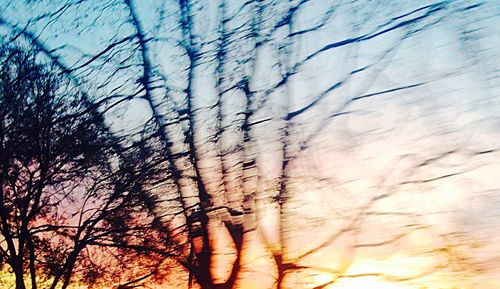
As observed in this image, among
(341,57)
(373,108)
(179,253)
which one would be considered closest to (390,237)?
(373,108)

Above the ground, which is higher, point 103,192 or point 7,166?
point 7,166

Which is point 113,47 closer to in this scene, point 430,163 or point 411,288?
point 430,163

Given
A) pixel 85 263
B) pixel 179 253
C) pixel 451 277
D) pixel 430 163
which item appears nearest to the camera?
pixel 451 277

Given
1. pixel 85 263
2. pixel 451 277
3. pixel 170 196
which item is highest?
pixel 170 196

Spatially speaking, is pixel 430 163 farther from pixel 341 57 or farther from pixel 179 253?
pixel 179 253

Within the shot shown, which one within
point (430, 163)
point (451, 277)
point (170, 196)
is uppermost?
point (170, 196)

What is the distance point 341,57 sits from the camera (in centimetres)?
285

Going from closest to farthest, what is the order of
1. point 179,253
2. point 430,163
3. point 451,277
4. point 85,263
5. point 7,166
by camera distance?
point 451,277 → point 430,163 → point 179,253 → point 85,263 → point 7,166

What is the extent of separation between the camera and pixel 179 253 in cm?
335

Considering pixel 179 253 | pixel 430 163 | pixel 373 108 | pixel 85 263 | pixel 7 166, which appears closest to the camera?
pixel 430 163

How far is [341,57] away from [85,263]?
272cm

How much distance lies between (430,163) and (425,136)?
0.15m

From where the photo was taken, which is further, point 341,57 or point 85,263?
point 85,263

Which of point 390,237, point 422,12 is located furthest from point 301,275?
point 422,12
